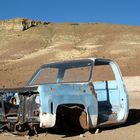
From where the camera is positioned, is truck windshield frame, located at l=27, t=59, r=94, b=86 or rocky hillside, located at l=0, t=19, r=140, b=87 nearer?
truck windshield frame, located at l=27, t=59, r=94, b=86

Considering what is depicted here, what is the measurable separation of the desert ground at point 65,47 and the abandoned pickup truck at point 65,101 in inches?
265

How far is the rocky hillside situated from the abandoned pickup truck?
33445 millimetres

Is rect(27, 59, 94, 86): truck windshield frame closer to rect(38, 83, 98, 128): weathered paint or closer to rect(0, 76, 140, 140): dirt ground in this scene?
rect(38, 83, 98, 128): weathered paint

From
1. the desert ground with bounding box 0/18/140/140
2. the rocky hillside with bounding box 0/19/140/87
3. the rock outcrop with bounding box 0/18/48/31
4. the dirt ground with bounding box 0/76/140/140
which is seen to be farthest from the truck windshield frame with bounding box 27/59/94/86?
the rock outcrop with bounding box 0/18/48/31

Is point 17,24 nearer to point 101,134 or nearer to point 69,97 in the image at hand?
point 101,134

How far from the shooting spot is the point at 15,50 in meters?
82.6

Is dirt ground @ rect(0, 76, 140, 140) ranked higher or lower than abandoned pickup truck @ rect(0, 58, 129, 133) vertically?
lower

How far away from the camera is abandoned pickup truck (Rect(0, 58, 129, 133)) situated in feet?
29.9

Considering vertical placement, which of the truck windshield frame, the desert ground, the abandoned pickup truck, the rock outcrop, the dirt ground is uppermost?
the rock outcrop

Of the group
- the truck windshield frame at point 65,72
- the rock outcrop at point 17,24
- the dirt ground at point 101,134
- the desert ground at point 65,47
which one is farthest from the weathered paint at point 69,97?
the rock outcrop at point 17,24

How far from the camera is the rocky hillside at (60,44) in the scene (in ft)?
185

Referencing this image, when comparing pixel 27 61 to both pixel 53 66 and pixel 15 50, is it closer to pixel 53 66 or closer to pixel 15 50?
pixel 15 50

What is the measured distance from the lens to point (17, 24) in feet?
342

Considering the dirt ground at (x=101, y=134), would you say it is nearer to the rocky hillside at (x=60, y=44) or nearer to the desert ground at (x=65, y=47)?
the desert ground at (x=65, y=47)
